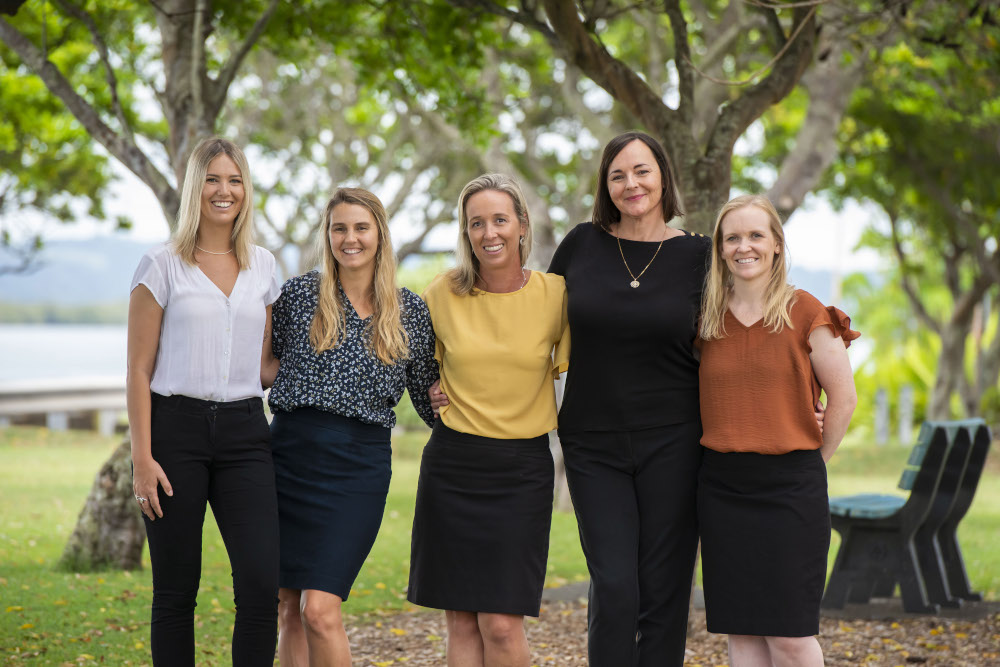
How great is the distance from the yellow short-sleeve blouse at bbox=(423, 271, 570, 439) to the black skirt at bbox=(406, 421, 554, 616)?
9 centimetres

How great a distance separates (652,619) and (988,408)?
62.0 ft

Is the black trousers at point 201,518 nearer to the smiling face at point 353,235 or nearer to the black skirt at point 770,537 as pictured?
the smiling face at point 353,235

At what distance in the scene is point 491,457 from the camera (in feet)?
12.5

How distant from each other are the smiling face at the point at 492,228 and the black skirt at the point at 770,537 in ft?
3.53

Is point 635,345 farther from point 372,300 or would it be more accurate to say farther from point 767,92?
point 767,92

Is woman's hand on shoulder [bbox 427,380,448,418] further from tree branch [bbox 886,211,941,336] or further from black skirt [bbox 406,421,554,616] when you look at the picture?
tree branch [bbox 886,211,941,336]

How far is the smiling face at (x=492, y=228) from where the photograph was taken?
12.7 feet

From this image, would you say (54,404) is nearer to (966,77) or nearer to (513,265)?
(966,77)

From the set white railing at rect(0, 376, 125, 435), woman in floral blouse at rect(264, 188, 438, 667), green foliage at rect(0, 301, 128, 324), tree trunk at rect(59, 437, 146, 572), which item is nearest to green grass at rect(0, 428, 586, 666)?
tree trunk at rect(59, 437, 146, 572)

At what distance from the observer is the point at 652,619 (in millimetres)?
3842

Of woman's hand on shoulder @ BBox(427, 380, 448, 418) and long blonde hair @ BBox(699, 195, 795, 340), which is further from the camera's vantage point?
woman's hand on shoulder @ BBox(427, 380, 448, 418)

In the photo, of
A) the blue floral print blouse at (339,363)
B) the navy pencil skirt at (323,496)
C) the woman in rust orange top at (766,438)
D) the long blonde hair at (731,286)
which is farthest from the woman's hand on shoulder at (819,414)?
the navy pencil skirt at (323,496)

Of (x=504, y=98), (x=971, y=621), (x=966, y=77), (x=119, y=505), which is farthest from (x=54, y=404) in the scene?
(x=971, y=621)

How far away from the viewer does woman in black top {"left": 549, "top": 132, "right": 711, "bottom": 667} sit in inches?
148
